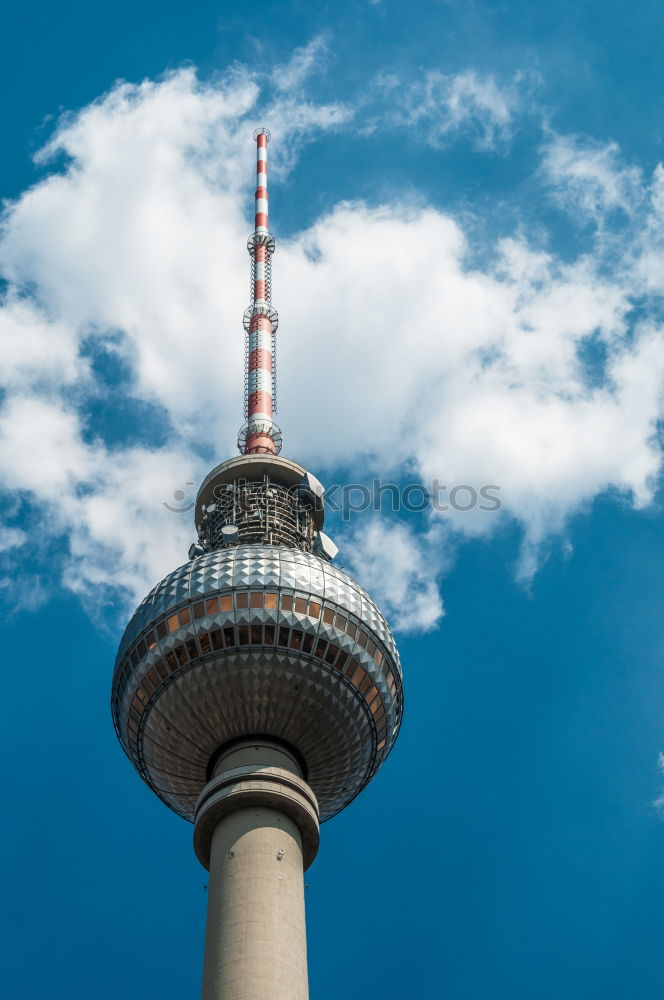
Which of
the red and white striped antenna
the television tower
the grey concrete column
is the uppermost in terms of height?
the red and white striped antenna

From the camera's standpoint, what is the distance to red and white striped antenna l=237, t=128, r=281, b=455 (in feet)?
219

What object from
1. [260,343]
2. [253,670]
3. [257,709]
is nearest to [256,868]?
[257,709]

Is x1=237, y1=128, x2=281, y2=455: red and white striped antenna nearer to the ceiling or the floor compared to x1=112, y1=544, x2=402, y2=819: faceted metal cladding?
nearer to the ceiling

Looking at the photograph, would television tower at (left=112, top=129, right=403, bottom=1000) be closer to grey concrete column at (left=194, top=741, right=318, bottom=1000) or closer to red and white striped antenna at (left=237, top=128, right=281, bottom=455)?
grey concrete column at (left=194, top=741, right=318, bottom=1000)

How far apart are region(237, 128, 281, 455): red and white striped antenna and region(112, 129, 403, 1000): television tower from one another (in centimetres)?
1225

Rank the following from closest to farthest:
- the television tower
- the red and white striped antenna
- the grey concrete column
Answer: the grey concrete column < the television tower < the red and white striped antenna

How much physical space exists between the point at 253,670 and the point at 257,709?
202cm

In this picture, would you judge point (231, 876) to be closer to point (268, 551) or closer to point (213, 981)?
point (213, 981)

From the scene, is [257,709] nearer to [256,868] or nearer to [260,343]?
[256,868]

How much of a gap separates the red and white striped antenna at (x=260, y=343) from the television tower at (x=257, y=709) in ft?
40.2

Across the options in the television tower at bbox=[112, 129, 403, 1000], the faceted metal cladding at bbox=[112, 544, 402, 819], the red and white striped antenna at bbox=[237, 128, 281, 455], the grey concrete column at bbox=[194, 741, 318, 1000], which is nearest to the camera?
the grey concrete column at bbox=[194, 741, 318, 1000]

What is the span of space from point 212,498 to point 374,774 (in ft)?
62.0

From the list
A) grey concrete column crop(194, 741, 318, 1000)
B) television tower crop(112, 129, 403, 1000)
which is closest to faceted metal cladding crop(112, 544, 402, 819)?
television tower crop(112, 129, 403, 1000)

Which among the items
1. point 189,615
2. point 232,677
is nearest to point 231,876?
point 232,677
